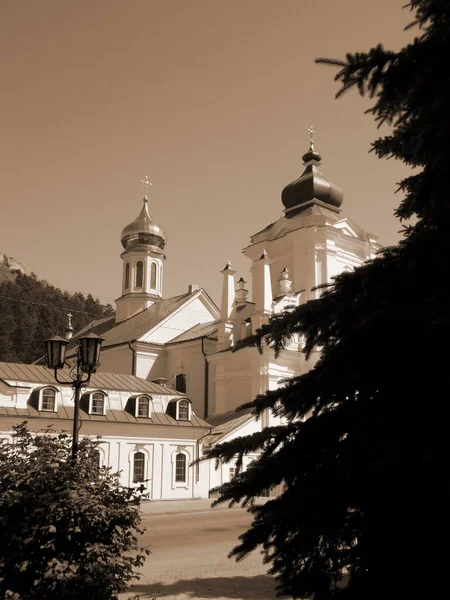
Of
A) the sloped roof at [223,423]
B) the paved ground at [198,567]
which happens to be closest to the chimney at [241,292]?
the sloped roof at [223,423]

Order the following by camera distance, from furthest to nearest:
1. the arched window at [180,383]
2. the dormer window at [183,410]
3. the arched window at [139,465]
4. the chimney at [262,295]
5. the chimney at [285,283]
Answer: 1. the arched window at [180,383]
2. the chimney at [285,283]
3. the chimney at [262,295]
4. the dormer window at [183,410]
5. the arched window at [139,465]

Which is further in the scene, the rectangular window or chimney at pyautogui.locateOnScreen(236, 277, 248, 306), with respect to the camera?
chimney at pyautogui.locateOnScreen(236, 277, 248, 306)

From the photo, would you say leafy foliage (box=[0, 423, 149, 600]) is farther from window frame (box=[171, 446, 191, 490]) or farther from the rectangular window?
window frame (box=[171, 446, 191, 490])

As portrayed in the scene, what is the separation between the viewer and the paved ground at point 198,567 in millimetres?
9820

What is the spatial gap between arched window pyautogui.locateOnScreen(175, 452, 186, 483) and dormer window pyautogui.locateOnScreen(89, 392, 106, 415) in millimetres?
4402

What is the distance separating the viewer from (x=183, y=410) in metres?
29.9

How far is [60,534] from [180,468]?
72.5 ft

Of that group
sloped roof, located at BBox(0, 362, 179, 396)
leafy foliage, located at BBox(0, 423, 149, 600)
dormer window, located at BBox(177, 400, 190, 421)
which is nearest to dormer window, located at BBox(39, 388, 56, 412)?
sloped roof, located at BBox(0, 362, 179, 396)

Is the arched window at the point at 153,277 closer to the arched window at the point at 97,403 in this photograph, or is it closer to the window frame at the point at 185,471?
the window frame at the point at 185,471

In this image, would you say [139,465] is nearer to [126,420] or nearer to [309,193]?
[126,420]

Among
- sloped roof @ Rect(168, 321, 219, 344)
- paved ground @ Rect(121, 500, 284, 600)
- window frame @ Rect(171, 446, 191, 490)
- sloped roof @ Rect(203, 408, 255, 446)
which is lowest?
paved ground @ Rect(121, 500, 284, 600)

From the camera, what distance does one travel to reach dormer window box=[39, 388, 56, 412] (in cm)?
2586

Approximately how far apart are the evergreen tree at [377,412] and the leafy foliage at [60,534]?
8.96ft

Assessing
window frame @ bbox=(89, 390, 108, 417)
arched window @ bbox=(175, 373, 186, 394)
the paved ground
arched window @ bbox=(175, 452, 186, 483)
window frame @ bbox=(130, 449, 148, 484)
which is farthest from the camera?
arched window @ bbox=(175, 373, 186, 394)
